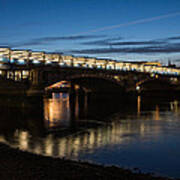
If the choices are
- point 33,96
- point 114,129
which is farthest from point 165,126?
point 33,96

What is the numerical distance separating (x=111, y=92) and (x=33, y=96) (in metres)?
37.6

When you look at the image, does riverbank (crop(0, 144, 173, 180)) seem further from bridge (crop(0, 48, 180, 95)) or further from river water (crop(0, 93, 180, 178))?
bridge (crop(0, 48, 180, 95))

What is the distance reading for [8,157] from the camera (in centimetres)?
1614

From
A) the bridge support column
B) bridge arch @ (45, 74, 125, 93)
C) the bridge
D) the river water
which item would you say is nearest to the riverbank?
the river water

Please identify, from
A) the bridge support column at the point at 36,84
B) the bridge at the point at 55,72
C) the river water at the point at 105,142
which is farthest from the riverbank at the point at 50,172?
the bridge support column at the point at 36,84

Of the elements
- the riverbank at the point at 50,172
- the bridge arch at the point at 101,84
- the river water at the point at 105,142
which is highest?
the bridge arch at the point at 101,84

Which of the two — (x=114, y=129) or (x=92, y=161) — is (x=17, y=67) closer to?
(x=114, y=129)

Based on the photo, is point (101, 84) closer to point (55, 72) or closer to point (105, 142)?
point (55, 72)

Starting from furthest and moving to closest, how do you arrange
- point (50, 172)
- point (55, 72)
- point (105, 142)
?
point (55, 72) → point (105, 142) → point (50, 172)

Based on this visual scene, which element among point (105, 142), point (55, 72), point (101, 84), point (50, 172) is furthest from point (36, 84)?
point (50, 172)

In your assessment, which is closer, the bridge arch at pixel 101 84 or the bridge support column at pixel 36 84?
the bridge support column at pixel 36 84

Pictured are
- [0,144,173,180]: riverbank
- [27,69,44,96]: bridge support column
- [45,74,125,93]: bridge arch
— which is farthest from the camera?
[45,74,125,93]: bridge arch

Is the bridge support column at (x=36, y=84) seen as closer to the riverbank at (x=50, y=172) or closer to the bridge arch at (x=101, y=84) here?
the bridge arch at (x=101, y=84)

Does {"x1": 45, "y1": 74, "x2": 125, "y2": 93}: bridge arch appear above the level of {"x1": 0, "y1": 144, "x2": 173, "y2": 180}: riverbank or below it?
above
